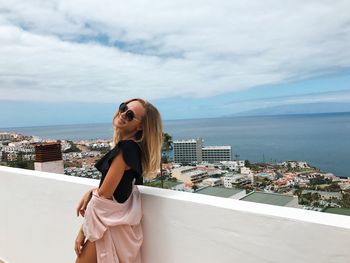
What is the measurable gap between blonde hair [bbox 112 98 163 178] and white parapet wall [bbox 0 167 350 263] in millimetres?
205

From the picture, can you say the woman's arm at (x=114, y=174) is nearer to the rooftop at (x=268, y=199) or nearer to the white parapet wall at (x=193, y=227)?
the white parapet wall at (x=193, y=227)

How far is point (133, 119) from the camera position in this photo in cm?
174

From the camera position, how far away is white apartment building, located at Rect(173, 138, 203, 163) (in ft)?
21.5

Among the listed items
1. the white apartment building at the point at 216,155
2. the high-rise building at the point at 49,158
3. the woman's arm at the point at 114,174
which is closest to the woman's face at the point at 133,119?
the woman's arm at the point at 114,174

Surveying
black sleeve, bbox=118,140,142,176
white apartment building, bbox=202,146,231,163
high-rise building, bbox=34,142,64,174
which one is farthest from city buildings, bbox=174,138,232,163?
black sleeve, bbox=118,140,142,176

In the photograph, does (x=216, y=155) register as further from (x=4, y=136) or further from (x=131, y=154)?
(x=131, y=154)

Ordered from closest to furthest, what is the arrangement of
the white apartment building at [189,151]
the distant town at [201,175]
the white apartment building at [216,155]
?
the distant town at [201,175] → the white apartment building at [189,151] → the white apartment building at [216,155]

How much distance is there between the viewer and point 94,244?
1740 millimetres

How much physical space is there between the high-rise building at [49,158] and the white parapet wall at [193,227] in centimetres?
85

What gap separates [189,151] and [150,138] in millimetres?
5659

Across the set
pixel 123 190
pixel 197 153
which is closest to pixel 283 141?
pixel 197 153

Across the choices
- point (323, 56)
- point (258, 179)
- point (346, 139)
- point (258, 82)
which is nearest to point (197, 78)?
point (258, 82)

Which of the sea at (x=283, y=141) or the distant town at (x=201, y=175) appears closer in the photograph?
the distant town at (x=201, y=175)

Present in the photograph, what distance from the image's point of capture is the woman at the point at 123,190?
1.62m
